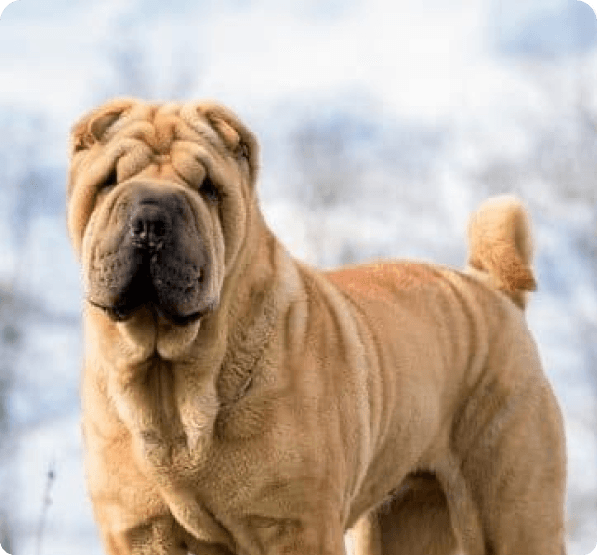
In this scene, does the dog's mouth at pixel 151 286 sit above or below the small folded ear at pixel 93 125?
below

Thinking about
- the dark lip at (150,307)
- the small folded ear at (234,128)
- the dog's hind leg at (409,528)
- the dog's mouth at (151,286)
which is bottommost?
the dog's hind leg at (409,528)

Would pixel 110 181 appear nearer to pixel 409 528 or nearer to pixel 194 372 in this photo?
pixel 194 372

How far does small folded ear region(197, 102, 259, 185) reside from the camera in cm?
375

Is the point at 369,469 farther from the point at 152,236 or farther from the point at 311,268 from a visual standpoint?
the point at 152,236

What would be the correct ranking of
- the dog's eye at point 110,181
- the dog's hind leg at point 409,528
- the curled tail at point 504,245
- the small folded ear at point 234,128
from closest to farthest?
1. the dog's eye at point 110,181
2. the small folded ear at point 234,128
3. the dog's hind leg at point 409,528
4. the curled tail at point 504,245

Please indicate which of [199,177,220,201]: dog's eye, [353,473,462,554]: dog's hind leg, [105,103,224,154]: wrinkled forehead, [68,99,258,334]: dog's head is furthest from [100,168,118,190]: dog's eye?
[353,473,462,554]: dog's hind leg

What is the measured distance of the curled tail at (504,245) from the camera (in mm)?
4980

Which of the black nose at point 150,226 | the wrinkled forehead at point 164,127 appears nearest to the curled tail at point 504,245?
the wrinkled forehead at point 164,127

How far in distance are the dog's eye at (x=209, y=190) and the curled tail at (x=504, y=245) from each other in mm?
1567

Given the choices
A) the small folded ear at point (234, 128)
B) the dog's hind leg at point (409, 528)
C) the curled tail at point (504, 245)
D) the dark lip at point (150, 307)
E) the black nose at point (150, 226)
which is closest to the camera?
the black nose at point (150, 226)

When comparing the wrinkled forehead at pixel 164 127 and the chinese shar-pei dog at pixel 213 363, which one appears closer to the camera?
the chinese shar-pei dog at pixel 213 363

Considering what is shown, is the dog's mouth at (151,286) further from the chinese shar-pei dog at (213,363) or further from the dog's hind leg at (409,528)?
the dog's hind leg at (409,528)

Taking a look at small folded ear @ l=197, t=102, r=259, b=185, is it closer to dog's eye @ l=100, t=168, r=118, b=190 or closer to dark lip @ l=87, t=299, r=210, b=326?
dog's eye @ l=100, t=168, r=118, b=190

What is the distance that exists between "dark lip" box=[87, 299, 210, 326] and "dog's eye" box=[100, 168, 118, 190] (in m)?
0.28
